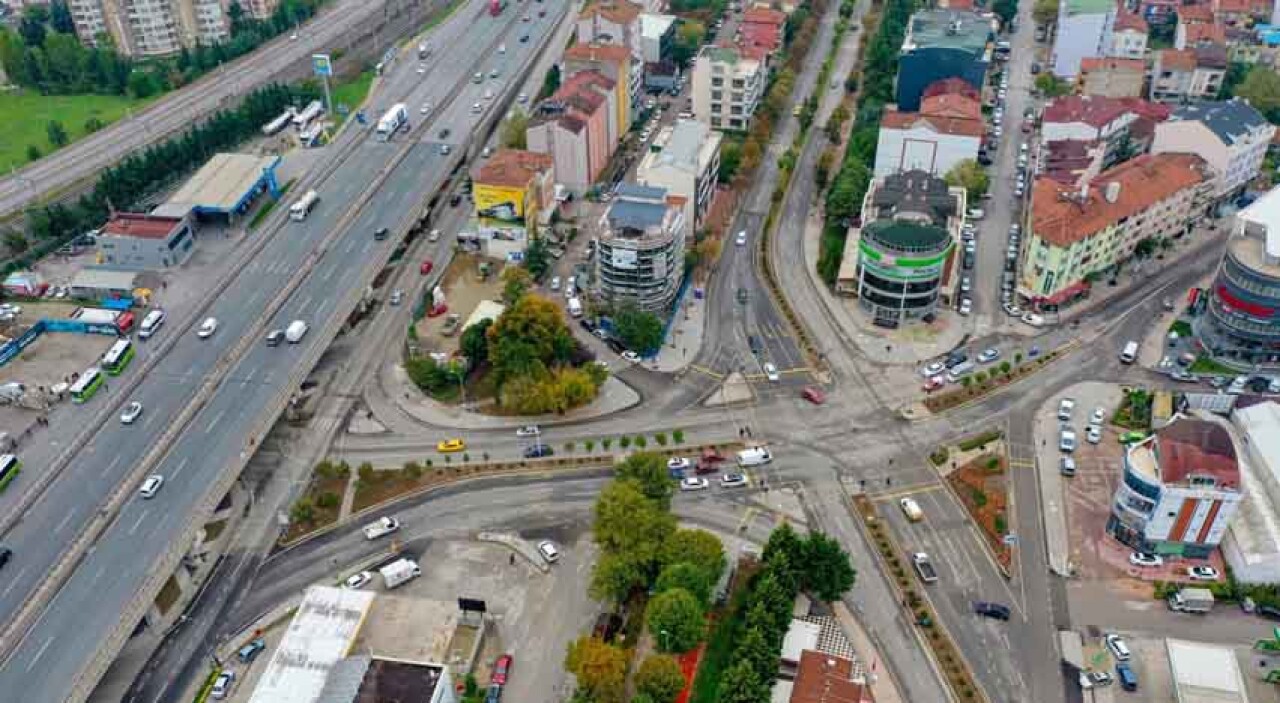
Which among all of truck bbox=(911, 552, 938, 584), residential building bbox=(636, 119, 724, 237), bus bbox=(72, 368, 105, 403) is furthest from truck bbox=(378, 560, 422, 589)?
residential building bbox=(636, 119, 724, 237)

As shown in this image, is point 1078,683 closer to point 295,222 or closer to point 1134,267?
point 1134,267

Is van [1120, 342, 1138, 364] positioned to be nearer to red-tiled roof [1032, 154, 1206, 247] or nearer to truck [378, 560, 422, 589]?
red-tiled roof [1032, 154, 1206, 247]

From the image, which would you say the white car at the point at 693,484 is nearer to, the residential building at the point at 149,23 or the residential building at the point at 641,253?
the residential building at the point at 641,253

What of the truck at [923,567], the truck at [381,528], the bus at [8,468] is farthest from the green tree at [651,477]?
the bus at [8,468]

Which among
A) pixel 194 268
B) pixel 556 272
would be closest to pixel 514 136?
pixel 556 272

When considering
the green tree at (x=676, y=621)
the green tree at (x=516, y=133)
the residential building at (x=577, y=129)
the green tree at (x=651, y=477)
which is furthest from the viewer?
the green tree at (x=516, y=133)

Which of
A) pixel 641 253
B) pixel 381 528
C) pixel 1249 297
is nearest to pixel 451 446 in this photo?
pixel 381 528
